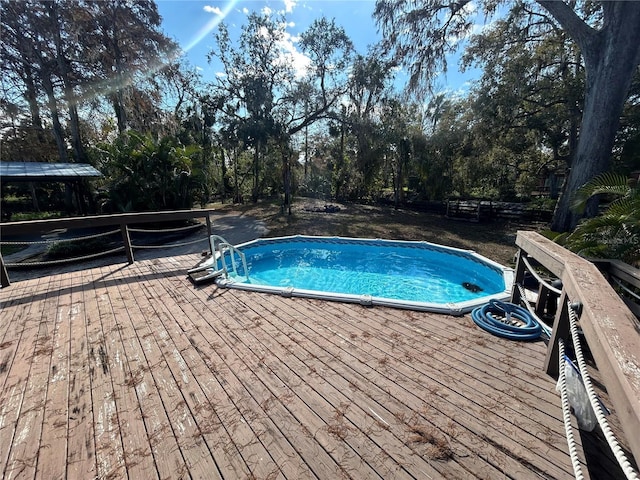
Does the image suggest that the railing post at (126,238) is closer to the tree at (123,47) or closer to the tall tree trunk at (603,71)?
the tall tree trunk at (603,71)

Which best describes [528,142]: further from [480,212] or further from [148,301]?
[148,301]

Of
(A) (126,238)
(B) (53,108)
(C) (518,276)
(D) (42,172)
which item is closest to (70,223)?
(A) (126,238)

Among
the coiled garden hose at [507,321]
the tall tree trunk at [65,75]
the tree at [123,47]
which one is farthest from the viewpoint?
the tree at [123,47]

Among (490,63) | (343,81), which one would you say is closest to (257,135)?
(343,81)

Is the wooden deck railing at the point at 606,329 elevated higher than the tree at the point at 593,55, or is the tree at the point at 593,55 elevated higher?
the tree at the point at 593,55

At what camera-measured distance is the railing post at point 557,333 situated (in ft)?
6.23

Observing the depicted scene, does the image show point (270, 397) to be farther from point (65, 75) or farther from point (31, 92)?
point (31, 92)

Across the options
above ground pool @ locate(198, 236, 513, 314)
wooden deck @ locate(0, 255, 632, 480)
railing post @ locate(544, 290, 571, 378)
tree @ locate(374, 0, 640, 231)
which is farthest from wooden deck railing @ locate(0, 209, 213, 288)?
tree @ locate(374, 0, 640, 231)

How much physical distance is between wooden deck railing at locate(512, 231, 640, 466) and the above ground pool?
7.92 ft

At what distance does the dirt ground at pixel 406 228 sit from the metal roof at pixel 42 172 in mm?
6839

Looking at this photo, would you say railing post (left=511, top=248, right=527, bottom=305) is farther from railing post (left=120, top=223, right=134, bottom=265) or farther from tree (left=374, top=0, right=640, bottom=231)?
railing post (left=120, top=223, right=134, bottom=265)

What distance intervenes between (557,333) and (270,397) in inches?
87.1

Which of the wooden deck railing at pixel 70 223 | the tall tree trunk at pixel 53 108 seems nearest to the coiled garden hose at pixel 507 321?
the wooden deck railing at pixel 70 223

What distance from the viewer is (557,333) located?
199cm
